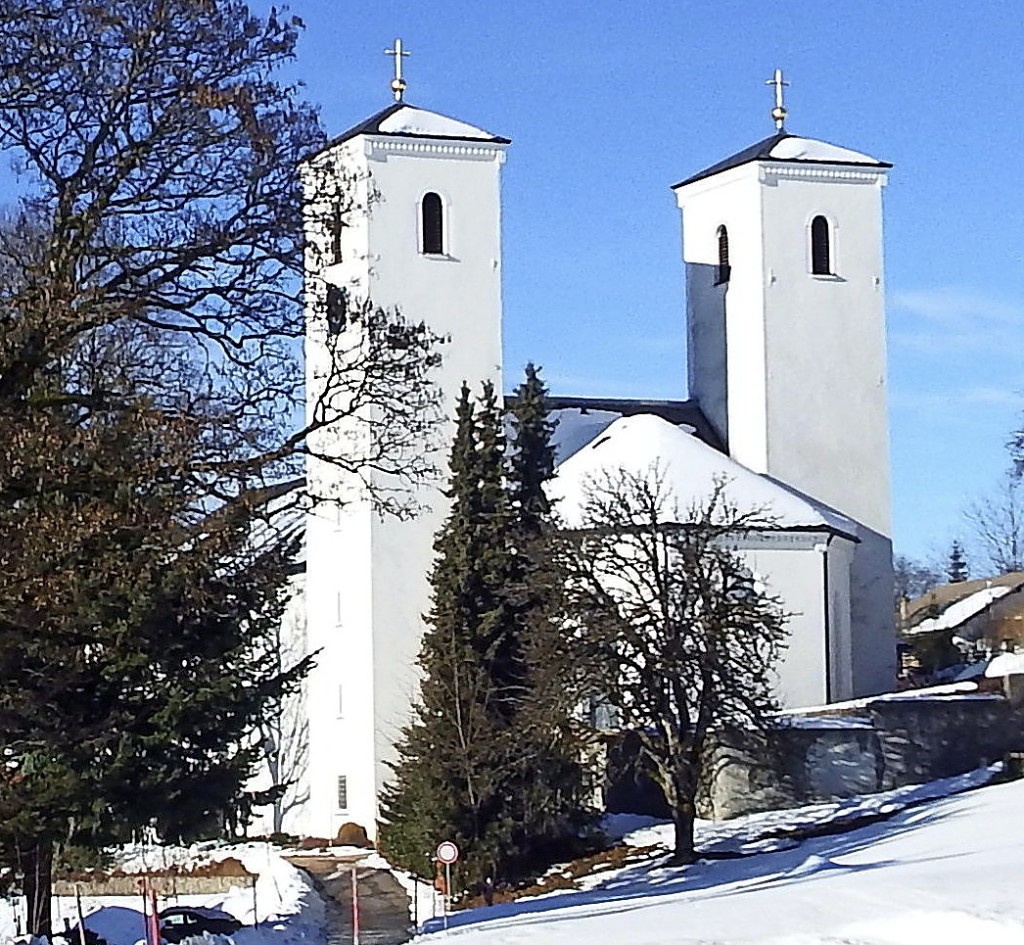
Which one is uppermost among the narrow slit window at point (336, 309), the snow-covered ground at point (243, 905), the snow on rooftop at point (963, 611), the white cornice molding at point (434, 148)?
the white cornice molding at point (434, 148)

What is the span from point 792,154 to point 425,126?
426 inches

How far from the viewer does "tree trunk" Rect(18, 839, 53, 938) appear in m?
24.1

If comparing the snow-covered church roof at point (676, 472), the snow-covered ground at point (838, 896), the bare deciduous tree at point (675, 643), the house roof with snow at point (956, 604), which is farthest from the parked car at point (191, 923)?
the house roof with snow at point (956, 604)

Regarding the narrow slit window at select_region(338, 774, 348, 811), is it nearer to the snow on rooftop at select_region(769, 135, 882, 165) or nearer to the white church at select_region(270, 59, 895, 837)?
the white church at select_region(270, 59, 895, 837)

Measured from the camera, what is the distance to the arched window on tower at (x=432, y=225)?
164 ft

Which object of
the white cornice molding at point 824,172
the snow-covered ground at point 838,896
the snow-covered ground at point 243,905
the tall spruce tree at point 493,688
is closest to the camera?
the snow-covered ground at point 838,896

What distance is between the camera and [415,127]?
50031 mm

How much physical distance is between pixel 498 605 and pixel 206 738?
15718 mm

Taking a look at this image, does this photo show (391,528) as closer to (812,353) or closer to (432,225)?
(432,225)

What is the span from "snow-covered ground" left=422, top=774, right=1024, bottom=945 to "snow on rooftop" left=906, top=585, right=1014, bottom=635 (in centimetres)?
3318

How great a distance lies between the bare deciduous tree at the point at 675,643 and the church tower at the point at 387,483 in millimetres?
10184

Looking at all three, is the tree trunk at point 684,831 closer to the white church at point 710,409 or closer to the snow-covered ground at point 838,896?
the snow-covered ground at point 838,896

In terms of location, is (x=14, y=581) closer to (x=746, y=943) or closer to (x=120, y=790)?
(x=746, y=943)

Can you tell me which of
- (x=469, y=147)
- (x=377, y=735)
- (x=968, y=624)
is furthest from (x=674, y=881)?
(x=968, y=624)
